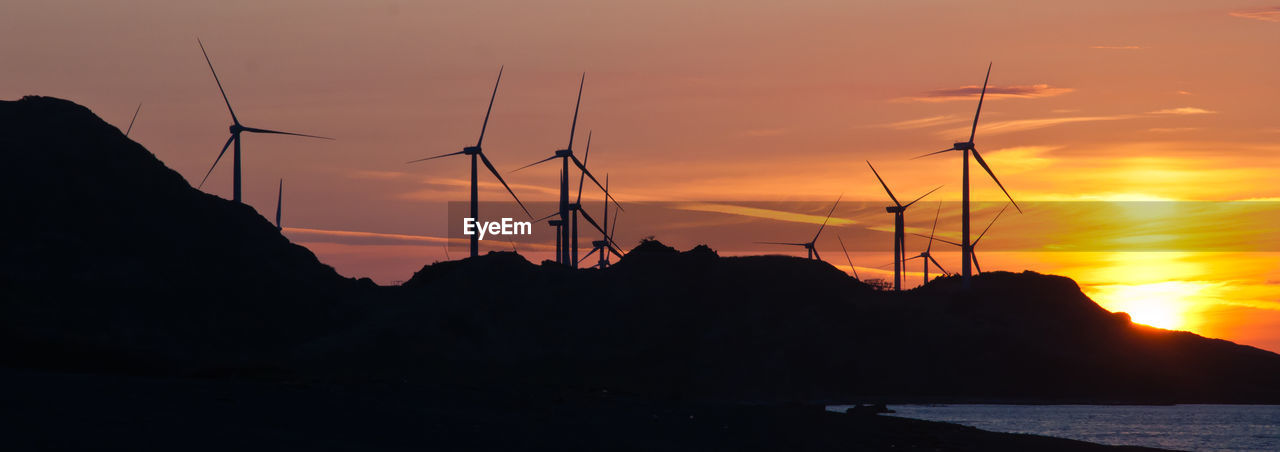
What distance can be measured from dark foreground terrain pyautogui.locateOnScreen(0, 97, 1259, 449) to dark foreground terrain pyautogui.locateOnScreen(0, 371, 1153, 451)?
0.22 meters

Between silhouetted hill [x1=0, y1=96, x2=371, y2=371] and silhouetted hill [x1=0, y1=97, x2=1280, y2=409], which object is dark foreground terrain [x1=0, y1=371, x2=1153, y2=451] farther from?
silhouetted hill [x1=0, y1=96, x2=371, y2=371]

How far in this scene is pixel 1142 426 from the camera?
474ft

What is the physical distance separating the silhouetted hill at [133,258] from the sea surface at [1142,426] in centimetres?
6541

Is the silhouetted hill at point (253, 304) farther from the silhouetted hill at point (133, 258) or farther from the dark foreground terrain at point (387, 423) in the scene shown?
the dark foreground terrain at point (387, 423)

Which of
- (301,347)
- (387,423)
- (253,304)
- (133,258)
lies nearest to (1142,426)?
(301,347)

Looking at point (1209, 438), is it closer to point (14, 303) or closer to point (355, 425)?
point (355, 425)

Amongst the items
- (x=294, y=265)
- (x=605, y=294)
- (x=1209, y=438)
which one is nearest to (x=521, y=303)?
(x=605, y=294)

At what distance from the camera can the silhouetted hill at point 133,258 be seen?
123938 mm

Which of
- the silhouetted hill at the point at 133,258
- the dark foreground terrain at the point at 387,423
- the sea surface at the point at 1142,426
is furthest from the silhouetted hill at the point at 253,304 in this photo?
the dark foreground terrain at the point at 387,423

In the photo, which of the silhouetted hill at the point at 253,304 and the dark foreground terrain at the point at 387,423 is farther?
the silhouetted hill at the point at 253,304

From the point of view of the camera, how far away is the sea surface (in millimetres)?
115312

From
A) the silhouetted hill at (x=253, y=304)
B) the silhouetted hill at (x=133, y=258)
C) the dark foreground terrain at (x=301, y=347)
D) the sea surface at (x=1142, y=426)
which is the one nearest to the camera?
the dark foreground terrain at (x=301, y=347)

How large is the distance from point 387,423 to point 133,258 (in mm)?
94706

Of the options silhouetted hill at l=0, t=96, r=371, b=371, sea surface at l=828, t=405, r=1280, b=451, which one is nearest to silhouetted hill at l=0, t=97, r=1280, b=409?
silhouetted hill at l=0, t=96, r=371, b=371
